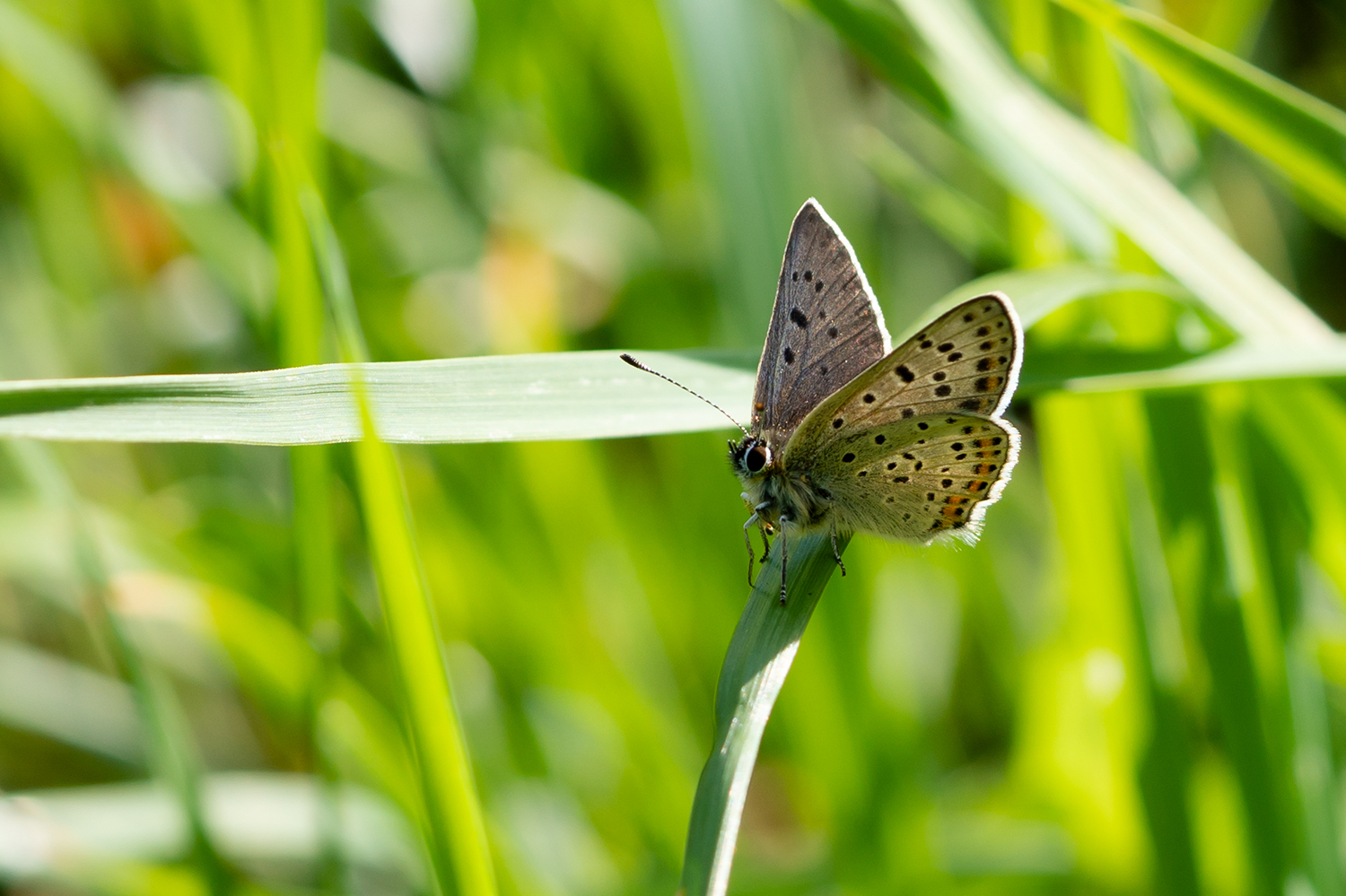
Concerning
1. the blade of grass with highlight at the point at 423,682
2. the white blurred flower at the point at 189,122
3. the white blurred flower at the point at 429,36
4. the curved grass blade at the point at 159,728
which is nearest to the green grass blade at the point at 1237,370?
the blade of grass with highlight at the point at 423,682

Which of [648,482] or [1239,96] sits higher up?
[648,482]

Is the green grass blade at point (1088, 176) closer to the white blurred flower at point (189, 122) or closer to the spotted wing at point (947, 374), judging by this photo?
the spotted wing at point (947, 374)

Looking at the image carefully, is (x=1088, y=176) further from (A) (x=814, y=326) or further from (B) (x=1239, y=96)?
(A) (x=814, y=326)

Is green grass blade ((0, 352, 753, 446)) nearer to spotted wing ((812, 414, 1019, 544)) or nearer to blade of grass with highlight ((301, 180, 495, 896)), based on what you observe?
blade of grass with highlight ((301, 180, 495, 896))

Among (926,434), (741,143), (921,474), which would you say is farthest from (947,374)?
(741,143)

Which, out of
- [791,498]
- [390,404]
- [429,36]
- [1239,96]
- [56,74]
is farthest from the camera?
[429,36]

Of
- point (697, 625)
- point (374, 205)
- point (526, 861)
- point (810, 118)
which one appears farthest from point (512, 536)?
point (810, 118)
